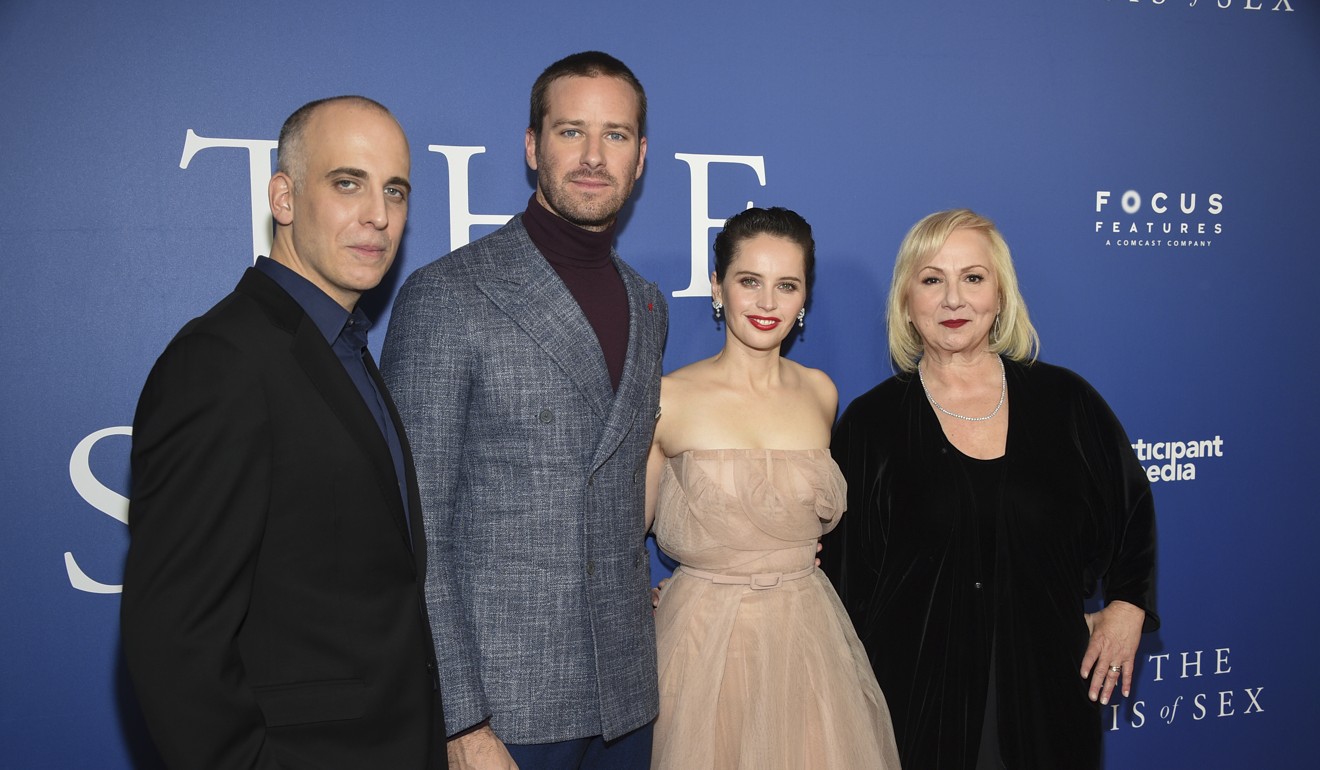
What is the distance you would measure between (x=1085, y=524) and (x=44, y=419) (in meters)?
2.39

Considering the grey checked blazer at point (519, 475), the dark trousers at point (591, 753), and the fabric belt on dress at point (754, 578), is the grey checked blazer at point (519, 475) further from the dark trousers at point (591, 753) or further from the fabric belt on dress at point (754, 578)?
the fabric belt on dress at point (754, 578)

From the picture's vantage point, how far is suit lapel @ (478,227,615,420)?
5.69ft

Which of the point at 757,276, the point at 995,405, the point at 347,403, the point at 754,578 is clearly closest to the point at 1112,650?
the point at 995,405

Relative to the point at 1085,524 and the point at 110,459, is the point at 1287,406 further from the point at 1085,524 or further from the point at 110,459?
the point at 110,459

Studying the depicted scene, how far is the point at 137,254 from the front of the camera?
7.22 feet

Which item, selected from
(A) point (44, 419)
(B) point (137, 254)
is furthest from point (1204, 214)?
(A) point (44, 419)

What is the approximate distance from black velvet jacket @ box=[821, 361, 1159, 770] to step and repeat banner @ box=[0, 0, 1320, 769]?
56 cm

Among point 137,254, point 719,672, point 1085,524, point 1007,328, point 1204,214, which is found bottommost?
point 719,672

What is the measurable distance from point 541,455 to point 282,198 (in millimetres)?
610

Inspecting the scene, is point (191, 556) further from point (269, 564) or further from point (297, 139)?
point (297, 139)

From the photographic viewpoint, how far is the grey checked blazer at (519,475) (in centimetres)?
165

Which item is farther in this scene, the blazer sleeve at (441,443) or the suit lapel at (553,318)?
the suit lapel at (553,318)

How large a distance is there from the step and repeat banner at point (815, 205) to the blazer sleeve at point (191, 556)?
122 centimetres

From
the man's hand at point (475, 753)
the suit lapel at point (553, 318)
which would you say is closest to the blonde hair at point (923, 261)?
the suit lapel at point (553, 318)
